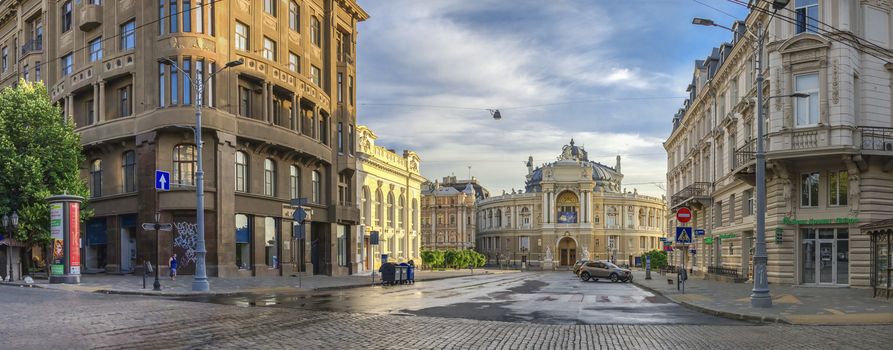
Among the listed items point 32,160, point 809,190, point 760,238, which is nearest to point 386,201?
point 32,160

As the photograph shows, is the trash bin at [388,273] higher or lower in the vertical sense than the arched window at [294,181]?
lower

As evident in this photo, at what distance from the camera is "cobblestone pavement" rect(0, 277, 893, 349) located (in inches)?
509

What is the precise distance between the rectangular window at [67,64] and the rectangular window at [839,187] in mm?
40713

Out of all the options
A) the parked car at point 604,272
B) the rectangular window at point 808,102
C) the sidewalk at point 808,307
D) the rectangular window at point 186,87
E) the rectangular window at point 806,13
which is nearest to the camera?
the sidewalk at point 808,307

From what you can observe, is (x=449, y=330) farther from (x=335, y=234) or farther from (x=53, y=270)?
(x=335, y=234)

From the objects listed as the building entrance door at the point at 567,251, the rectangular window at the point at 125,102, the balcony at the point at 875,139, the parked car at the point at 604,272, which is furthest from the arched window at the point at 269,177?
the building entrance door at the point at 567,251

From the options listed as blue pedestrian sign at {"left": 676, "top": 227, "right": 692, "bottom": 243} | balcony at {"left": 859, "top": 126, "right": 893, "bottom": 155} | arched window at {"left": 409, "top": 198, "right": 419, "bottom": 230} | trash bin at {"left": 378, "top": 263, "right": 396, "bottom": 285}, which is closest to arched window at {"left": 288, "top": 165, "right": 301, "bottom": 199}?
trash bin at {"left": 378, "top": 263, "right": 396, "bottom": 285}

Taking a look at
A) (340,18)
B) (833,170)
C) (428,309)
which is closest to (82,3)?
(340,18)

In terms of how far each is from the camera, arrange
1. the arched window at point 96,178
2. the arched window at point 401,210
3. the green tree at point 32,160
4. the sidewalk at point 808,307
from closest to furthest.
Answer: the sidewalk at point 808,307 → the green tree at point 32,160 → the arched window at point 96,178 → the arched window at point 401,210

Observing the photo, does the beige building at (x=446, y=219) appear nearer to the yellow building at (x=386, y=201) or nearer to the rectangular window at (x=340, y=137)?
the yellow building at (x=386, y=201)

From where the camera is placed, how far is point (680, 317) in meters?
19.3

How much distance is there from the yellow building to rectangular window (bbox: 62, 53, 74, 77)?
2201 cm

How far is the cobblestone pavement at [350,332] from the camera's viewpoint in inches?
509

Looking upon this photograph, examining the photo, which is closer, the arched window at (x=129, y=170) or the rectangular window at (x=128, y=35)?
the rectangular window at (x=128, y=35)
